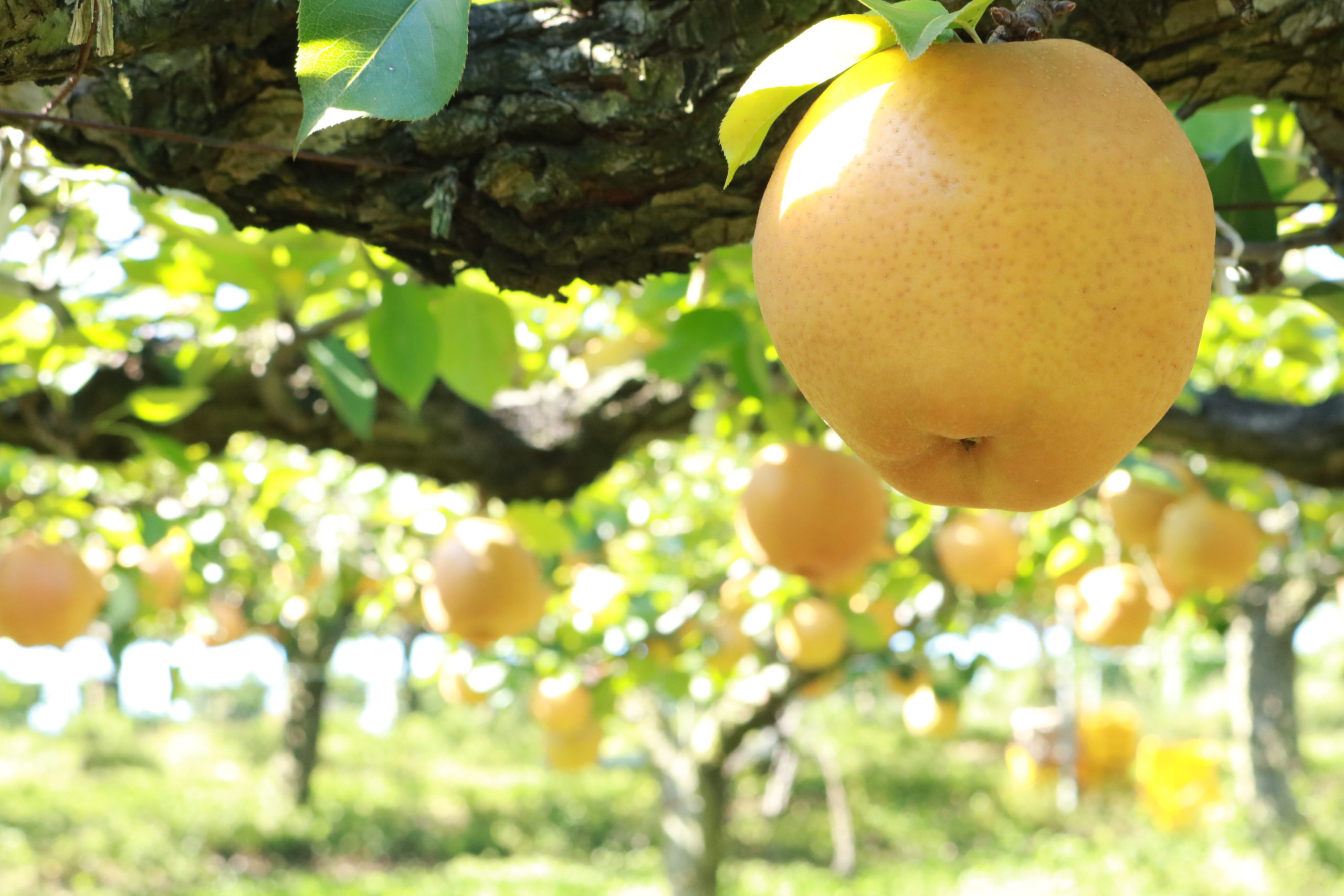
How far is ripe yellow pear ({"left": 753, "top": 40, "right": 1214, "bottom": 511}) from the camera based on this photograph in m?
0.45

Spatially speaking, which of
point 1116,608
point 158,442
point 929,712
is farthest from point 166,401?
point 929,712

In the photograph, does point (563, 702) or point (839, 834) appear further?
point (839, 834)

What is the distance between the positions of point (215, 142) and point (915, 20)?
0.50m

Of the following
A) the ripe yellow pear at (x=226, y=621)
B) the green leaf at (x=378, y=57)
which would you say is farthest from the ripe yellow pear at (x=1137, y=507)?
the ripe yellow pear at (x=226, y=621)

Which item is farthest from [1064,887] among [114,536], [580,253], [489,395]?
[580,253]

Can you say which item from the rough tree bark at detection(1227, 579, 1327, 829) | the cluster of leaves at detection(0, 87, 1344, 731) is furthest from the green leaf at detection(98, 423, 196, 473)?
the rough tree bark at detection(1227, 579, 1327, 829)

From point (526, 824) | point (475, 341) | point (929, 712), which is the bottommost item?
point (526, 824)

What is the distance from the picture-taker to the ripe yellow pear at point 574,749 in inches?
168

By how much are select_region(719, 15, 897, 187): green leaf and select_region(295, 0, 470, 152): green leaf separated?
0.14 m

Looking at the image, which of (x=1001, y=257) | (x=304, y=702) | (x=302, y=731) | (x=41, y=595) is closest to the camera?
(x=1001, y=257)

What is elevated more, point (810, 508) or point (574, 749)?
point (810, 508)

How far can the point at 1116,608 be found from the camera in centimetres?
281

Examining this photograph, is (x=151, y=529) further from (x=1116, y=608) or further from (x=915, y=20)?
(x=1116, y=608)

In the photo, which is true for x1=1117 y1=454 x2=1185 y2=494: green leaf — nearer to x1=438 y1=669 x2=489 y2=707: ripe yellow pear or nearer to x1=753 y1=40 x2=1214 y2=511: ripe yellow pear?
x1=753 y1=40 x2=1214 y2=511: ripe yellow pear
